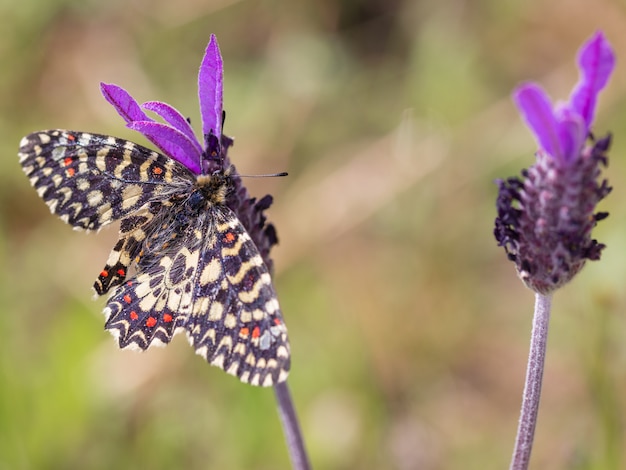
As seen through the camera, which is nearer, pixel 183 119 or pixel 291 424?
pixel 183 119

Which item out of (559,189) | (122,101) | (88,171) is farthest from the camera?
(88,171)

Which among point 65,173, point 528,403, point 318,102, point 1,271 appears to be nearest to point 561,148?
point 528,403

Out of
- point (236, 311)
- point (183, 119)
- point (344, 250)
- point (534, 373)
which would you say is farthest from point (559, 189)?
point (344, 250)

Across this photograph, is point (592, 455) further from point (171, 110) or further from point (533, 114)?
point (171, 110)

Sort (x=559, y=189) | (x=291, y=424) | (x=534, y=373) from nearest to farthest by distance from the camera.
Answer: (x=559, y=189) → (x=534, y=373) → (x=291, y=424)

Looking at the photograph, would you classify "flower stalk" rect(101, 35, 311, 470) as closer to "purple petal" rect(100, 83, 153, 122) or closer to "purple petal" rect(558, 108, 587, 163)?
"purple petal" rect(100, 83, 153, 122)

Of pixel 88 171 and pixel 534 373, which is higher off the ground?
pixel 88 171

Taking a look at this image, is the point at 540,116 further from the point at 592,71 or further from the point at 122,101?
the point at 122,101
